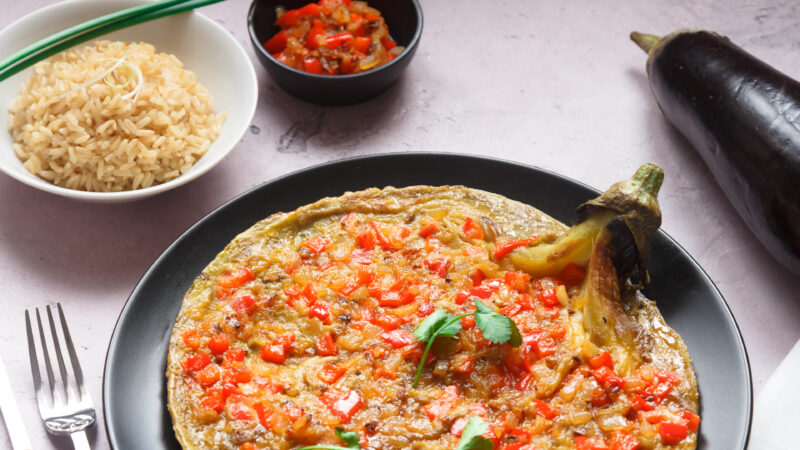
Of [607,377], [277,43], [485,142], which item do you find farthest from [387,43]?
[607,377]

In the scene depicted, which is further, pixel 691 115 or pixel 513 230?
pixel 691 115

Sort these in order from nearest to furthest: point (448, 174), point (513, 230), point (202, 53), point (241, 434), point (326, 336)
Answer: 1. point (241, 434)
2. point (326, 336)
3. point (513, 230)
4. point (448, 174)
5. point (202, 53)

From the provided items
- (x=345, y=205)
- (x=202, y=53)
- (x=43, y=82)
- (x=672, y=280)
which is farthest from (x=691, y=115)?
(x=43, y=82)

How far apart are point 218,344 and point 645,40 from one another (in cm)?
354

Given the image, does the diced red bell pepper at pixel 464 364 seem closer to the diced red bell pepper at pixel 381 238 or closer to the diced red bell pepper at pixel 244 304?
the diced red bell pepper at pixel 381 238

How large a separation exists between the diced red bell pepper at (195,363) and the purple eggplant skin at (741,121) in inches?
119

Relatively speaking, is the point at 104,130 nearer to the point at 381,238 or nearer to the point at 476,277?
the point at 381,238

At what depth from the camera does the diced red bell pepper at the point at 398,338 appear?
3540 millimetres

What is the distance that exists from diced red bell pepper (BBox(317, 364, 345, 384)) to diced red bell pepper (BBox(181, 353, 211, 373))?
1.59ft

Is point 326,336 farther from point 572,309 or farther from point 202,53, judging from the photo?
point 202,53

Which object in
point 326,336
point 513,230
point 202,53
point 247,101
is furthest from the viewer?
point 202,53

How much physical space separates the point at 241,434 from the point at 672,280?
2223 millimetres

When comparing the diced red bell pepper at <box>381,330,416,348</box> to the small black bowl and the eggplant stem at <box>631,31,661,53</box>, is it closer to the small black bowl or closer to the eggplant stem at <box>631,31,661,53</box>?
the small black bowl

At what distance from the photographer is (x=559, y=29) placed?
5910mm
